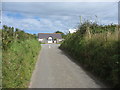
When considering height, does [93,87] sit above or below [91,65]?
below

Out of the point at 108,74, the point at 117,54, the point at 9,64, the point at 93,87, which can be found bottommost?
the point at 93,87

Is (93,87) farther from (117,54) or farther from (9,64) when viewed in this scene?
(9,64)

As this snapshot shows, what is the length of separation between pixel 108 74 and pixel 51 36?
66.8 meters

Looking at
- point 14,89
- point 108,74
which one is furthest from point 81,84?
point 14,89

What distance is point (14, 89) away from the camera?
4828 millimetres

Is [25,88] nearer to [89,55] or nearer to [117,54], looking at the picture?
[117,54]

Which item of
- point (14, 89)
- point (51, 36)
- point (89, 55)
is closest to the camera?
point (14, 89)

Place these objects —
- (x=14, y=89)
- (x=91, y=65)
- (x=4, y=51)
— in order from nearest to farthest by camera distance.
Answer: (x=14, y=89) → (x=4, y=51) → (x=91, y=65)

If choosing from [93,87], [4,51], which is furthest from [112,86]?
[4,51]

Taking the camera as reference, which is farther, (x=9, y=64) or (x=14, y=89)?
(x=9, y=64)

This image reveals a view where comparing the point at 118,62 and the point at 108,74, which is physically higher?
the point at 118,62

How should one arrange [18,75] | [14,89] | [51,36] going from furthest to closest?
[51,36], [18,75], [14,89]

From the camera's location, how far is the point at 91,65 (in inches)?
310

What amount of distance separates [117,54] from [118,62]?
563 millimetres
